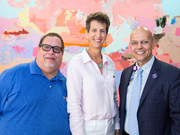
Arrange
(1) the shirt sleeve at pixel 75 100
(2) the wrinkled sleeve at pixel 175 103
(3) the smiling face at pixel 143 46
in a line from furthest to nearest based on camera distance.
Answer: (3) the smiling face at pixel 143 46
(1) the shirt sleeve at pixel 75 100
(2) the wrinkled sleeve at pixel 175 103

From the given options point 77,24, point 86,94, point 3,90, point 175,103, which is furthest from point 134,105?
point 77,24

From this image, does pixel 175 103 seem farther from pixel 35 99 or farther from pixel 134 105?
pixel 35 99

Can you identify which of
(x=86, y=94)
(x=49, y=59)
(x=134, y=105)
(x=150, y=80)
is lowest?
(x=134, y=105)

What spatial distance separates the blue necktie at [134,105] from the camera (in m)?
1.56

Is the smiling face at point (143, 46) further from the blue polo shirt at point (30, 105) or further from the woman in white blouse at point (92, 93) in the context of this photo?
the blue polo shirt at point (30, 105)

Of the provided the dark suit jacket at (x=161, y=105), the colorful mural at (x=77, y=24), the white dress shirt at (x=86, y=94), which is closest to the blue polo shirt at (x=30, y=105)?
the white dress shirt at (x=86, y=94)

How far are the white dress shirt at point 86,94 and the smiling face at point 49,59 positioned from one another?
238 millimetres

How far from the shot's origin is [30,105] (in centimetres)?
151

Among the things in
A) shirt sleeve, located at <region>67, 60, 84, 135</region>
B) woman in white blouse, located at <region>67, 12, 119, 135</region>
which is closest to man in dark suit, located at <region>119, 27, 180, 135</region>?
woman in white blouse, located at <region>67, 12, 119, 135</region>

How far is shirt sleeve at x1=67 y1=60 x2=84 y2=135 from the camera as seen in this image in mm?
1508

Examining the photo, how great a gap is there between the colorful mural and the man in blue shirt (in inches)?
47.4

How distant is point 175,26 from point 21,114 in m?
3.01

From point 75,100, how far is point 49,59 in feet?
1.84

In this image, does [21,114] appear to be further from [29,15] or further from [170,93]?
[29,15]
